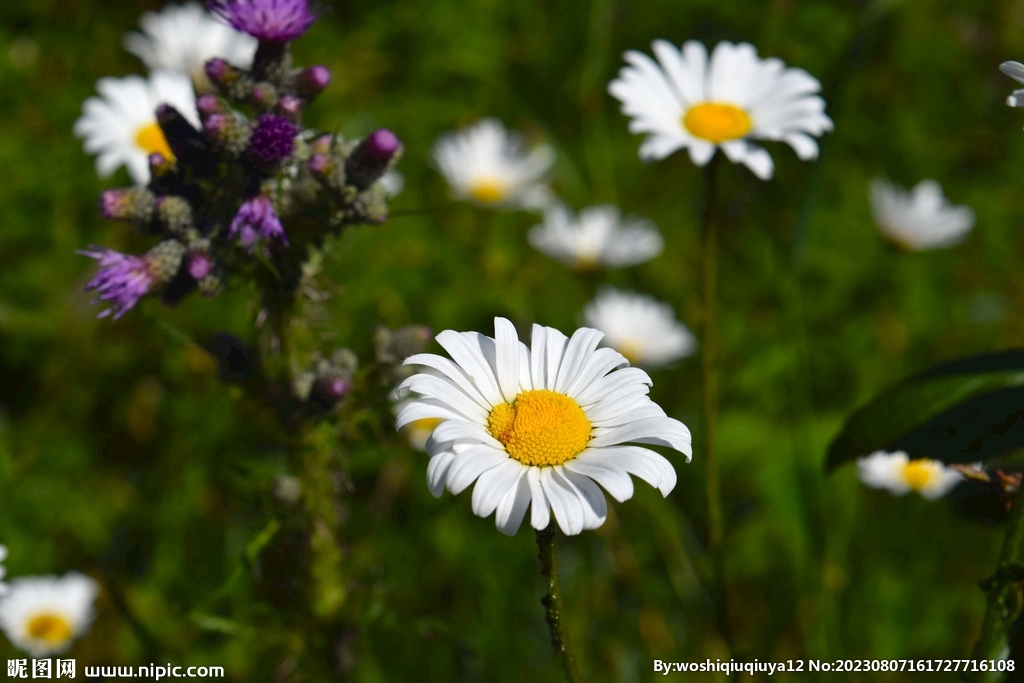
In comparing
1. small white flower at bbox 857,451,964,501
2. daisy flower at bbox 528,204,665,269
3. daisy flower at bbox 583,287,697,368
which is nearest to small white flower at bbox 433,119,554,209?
daisy flower at bbox 528,204,665,269

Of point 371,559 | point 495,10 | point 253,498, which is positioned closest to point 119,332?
point 371,559

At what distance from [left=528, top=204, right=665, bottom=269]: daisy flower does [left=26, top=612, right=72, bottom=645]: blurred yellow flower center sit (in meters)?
2.22

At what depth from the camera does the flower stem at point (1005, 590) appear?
1599 millimetres

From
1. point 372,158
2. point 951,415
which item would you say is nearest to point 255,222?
point 372,158

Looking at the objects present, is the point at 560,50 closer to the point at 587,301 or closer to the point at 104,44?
the point at 587,301

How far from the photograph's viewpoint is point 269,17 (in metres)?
1.99

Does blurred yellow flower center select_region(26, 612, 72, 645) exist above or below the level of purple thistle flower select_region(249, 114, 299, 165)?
below

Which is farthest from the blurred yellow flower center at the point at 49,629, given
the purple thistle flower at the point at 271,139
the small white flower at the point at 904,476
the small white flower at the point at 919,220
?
the small white flower at the point at 919,220

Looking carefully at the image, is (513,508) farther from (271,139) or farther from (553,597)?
(271,139)

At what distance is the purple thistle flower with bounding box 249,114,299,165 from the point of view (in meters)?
1.89

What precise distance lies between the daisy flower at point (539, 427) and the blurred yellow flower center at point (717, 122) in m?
1.10

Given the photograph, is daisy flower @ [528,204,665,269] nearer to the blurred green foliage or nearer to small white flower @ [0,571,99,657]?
the blurred green foliage

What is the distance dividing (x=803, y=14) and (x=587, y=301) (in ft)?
7.44

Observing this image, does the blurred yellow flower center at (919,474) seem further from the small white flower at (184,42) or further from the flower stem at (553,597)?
the small white flower at (184,42)
